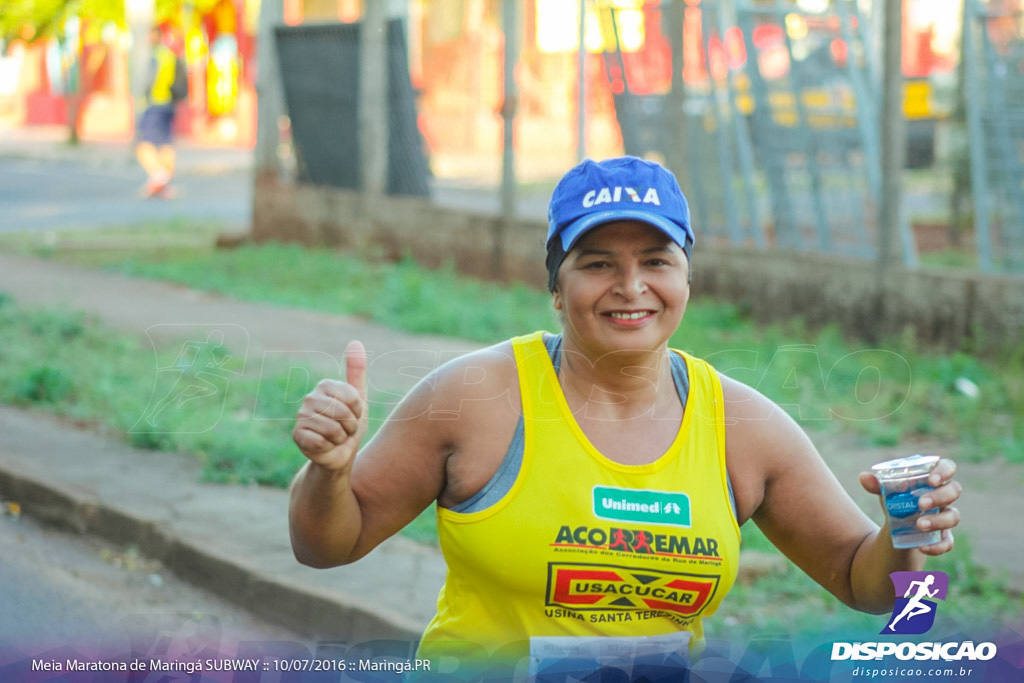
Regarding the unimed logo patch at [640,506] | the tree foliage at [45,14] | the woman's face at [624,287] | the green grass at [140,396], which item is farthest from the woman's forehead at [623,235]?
the tree foliage at [45,14]

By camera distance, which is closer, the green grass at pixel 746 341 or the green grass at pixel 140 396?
the green grass at pixel 140 396

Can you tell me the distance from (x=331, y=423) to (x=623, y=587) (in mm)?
620

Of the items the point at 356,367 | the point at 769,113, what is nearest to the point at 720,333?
the point at 769,113

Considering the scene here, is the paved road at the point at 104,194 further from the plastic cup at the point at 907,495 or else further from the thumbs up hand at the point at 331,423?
the plastic cup at the point at 907,495

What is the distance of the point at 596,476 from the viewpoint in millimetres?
2426

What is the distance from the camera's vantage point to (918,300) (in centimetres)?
798

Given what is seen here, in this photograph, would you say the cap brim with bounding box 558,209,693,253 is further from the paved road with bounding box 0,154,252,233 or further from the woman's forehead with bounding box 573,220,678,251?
the paved road with bounding box 0,154,252,233

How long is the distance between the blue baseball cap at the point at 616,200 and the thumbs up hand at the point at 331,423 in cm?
53

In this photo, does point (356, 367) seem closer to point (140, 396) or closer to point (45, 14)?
point (140, 396)

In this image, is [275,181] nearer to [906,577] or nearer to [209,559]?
[209,559]

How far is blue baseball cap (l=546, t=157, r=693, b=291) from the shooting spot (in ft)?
8.13

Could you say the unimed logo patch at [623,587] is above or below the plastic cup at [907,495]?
below

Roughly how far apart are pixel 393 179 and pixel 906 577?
10670 mm

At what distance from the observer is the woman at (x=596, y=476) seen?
7.88 feet
